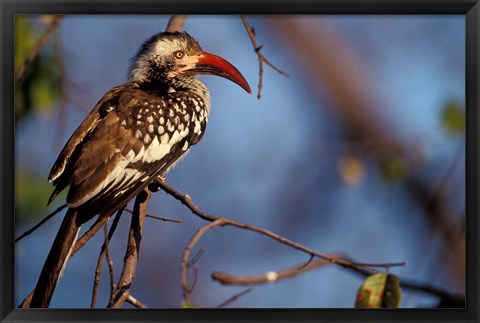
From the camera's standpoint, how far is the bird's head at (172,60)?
285cm

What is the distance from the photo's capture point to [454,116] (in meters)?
2.61

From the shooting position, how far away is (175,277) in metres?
2.69

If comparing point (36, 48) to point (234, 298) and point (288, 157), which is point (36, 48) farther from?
point (234, 298)

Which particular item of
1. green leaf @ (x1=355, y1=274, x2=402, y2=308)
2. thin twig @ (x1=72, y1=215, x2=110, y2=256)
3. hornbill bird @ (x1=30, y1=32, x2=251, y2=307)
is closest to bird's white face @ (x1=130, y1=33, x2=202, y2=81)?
hornbill bird @ (x1=30, y1=32, x2=251, y2=307)

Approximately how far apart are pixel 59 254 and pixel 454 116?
1464 millimetres

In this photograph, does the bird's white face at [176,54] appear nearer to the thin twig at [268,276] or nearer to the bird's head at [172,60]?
the bird's head at [172,60]

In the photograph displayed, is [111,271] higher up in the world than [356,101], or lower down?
lower down

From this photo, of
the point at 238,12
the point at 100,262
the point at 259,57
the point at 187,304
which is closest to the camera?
the point at 187,304

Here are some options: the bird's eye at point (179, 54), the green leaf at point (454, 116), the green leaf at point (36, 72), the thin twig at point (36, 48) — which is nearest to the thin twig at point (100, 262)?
the green leaf at point (36, 72)

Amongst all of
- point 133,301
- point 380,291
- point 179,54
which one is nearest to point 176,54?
point 179,54

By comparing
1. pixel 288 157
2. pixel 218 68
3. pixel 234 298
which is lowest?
pixel 234 298

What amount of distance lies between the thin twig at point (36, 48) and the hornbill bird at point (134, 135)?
29 cm

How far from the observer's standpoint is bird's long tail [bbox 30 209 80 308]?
241 centimetres

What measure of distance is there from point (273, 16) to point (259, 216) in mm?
754
